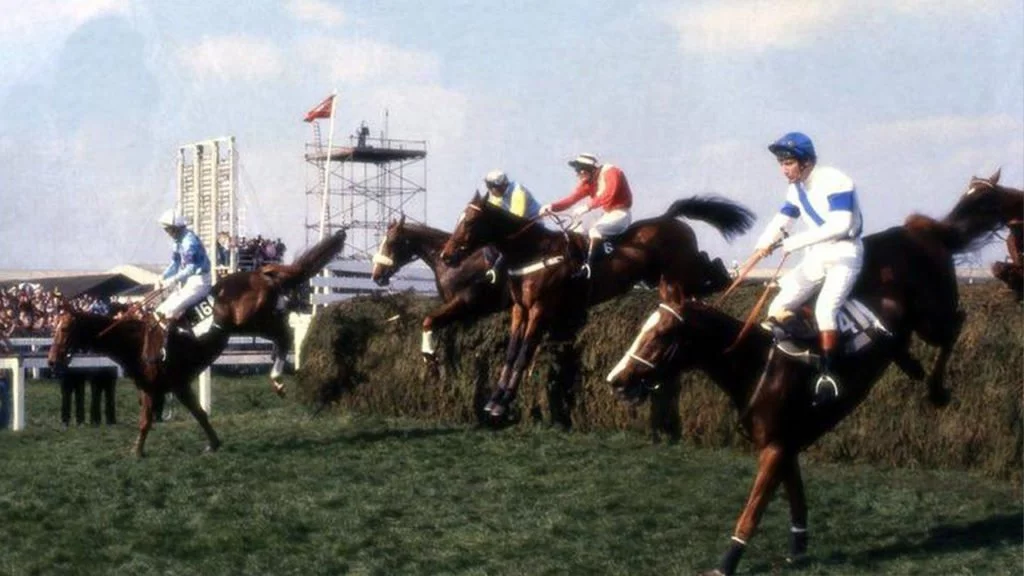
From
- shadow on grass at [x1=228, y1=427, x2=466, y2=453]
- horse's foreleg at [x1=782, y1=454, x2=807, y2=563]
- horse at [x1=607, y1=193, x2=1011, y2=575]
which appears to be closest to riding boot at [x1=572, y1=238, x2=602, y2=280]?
shadow on grass at [x1=228, y1=427, x2=466, y2=453]

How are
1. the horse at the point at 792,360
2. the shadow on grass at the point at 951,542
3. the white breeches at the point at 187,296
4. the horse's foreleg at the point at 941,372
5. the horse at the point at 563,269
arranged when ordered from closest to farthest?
1. the horse at the point at 792,360
2. the shadow on grass at the point at 951,542
3. the horse's foreleg at the point at 941,372
4. the horse at the point at 563,269
5. the white breeches at the point at 187,296

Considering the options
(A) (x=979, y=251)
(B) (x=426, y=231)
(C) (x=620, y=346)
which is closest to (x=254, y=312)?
(B) (x=426, y=231)

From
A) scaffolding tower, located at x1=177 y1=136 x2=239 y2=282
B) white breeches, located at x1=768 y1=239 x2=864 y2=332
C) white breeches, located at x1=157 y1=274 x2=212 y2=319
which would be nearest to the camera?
white breeches, located at x1=768 y1=239 x2=864 y2=332

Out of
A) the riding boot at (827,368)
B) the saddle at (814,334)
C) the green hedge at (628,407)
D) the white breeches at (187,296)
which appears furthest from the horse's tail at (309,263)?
the riding boot at (827,368)

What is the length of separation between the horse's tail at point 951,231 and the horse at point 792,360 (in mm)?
14

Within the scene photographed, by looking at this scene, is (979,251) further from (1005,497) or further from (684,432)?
(684,432)

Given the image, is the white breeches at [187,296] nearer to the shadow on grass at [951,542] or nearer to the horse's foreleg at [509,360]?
the horse's foreleg at [509,360]

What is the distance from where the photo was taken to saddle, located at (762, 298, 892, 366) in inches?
341

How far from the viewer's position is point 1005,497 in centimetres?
1007

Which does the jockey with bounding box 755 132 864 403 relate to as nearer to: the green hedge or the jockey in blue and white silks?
the green hedge

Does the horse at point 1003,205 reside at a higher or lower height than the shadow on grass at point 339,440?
higher

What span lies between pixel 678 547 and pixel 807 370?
127 cm

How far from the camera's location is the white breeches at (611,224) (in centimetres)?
1175

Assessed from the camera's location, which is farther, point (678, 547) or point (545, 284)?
point (545, 284)
